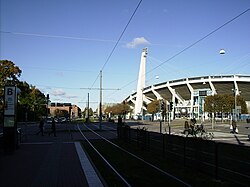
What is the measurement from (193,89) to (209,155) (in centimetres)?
11000

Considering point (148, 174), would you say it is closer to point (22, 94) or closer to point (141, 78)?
point (22, 94)

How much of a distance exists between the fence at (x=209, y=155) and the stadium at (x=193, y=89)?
76.3 meters

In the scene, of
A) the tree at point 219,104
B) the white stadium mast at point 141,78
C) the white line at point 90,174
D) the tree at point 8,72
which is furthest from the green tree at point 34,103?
the white line at point 90,174

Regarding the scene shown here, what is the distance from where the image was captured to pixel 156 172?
10.5 meters

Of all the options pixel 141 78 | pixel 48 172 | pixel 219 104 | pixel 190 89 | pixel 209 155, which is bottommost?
pixel 48 172

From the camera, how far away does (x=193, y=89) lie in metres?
118

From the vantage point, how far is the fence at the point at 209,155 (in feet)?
27.1

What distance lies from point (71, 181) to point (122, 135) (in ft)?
50.9

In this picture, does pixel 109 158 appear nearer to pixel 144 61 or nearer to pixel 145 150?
pixel 145 150

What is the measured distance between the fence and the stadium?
3004 inches

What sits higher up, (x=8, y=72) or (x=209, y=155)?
(x=8, y=72)

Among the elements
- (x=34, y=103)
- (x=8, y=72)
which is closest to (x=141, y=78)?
(x=34, y=103)

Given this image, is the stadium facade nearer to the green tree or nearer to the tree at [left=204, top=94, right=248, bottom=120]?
the tree at [left=204, top=94, right=248, bottom=120]

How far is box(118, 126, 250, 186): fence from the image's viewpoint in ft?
27.1
